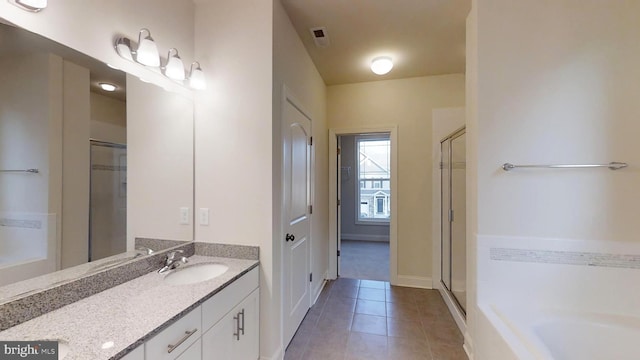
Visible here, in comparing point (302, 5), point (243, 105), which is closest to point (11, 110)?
point (243, 105)

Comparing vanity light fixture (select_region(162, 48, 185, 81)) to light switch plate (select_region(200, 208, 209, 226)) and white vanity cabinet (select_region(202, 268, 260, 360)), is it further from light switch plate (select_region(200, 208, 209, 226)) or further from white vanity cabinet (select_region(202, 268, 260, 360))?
white vanity cabinet (select_region(202, 268, 260, 360))

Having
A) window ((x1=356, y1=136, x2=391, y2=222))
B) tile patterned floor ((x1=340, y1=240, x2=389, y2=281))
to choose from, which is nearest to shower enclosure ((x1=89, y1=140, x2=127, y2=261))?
tile patterned floor ((x1=340, y1=240, x2=389, y2=281))

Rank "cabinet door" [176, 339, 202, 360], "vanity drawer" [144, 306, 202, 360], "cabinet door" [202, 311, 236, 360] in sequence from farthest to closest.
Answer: "cabinet door" [202, 311, 236, 360] < "cabinet door" [176, 339, 202, 360] < "vanity drawer" [144, 306, 202, 360]

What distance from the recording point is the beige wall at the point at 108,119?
136 cm

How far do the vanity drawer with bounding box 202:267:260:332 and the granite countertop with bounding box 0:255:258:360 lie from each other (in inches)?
2.0

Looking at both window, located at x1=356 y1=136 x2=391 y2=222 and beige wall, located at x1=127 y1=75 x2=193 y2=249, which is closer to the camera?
beige wall, located at x1=127 y1=75 x2=193 y2=249

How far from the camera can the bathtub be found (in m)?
Result: 1.50

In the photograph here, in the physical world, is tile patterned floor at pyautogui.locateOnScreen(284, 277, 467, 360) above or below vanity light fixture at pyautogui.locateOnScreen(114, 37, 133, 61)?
below

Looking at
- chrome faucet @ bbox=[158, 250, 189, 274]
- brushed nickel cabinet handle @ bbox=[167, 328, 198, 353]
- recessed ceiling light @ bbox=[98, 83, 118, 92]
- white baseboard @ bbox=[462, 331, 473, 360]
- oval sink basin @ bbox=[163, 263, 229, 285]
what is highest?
recessed ceiling light @ bbox=[98, 83, 118, 92]

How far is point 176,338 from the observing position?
110 cm

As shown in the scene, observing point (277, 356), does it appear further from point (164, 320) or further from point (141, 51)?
point (141, 51)

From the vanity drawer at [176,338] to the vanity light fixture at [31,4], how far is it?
4.63 feet

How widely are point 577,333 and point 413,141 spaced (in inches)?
89.7

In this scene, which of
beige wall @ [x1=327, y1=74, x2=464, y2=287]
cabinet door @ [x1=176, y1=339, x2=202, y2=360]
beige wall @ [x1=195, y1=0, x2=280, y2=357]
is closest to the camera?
cabinet door @ [x1=176, y1=339, x2=202, y2=360]
